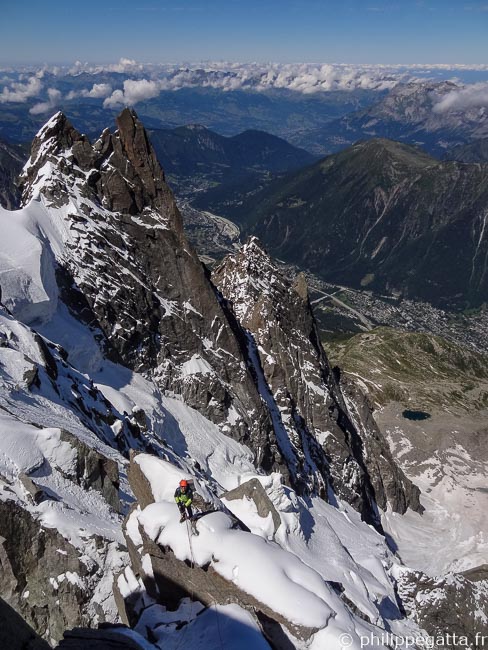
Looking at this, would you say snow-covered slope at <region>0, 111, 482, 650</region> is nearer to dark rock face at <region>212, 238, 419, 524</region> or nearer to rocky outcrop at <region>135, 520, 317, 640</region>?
rocky outcrop at <region>135, 520, 317, 640</region>

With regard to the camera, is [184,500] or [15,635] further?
[184,500]

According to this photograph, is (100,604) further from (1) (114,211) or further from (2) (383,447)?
(2) (383,447)

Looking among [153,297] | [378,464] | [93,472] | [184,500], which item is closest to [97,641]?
[184,500]

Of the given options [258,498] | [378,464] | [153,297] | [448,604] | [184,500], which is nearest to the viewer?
[184,500]

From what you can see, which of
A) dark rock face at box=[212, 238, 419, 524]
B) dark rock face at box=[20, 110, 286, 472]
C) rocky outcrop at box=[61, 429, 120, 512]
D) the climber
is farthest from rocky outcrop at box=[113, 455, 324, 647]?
dark rock face at box=[212, 238, 419, 524]

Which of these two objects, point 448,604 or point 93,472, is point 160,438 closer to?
point 93,472

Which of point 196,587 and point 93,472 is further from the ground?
point 196,587

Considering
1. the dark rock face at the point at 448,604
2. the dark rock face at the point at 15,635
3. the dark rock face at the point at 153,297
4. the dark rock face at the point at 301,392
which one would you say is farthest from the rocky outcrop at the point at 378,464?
the dark rock face at the point at 15,635
